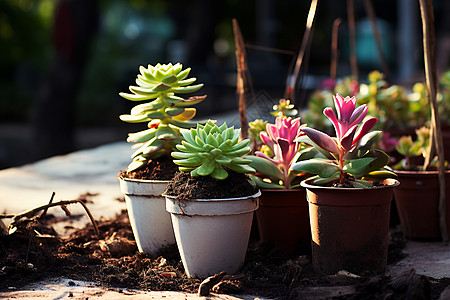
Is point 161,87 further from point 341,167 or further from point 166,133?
point 341,167

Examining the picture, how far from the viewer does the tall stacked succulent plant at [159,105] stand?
266 centimetres

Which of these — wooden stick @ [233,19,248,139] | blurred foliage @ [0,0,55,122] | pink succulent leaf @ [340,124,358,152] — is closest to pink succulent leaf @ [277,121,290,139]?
pink succulent leaf @ [340,124,358,152]

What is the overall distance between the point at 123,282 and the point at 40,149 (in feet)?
23.9

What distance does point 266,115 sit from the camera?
348 cm

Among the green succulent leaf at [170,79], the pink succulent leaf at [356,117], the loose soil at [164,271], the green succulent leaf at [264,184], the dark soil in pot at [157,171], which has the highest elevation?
the green succulent leaf at [170,79]

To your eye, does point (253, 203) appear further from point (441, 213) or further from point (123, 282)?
point (441, 213)

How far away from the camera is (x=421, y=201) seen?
9.75 ft

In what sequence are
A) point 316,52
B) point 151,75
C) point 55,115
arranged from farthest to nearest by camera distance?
point 316,52
point 55,115
point 151,75

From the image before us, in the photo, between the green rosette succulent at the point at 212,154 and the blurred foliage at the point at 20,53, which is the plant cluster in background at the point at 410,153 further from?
the blurred foliage at the point at 20,53

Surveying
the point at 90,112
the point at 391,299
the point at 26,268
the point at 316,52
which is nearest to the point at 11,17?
the point at 90,112

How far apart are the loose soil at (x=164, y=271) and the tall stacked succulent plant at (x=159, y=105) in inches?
16.2

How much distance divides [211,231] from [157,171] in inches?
18.3

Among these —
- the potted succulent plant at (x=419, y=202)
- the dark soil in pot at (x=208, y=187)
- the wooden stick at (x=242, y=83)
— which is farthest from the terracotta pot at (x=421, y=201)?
the dark soil in pot at (x=208, y=187)

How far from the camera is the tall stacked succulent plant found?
266cm
